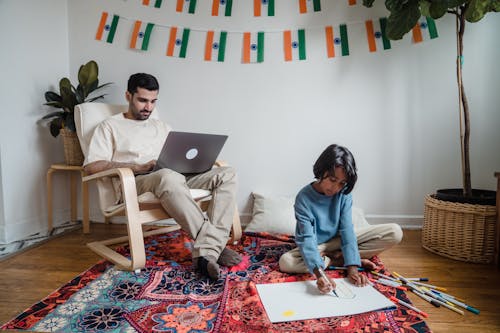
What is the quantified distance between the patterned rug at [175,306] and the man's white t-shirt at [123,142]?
0.55 metres

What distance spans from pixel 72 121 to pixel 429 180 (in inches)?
89.3

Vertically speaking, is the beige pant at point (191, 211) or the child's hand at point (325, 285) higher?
the beige pant at point (191, 211)

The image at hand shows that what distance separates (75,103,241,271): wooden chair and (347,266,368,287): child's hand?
2.42 feet

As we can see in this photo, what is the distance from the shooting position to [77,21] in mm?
2482

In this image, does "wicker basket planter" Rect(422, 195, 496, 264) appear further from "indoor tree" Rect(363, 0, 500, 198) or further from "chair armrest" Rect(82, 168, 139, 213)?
"chair armrest" Rect(82, 168, 139, 213)

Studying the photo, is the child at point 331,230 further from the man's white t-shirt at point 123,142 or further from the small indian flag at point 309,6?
the small indian flag at point 309,6

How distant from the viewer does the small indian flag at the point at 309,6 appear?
2.29m

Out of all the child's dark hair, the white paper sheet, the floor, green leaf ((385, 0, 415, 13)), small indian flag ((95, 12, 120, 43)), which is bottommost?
the floor

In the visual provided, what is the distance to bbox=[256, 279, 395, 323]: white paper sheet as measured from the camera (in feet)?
3.69

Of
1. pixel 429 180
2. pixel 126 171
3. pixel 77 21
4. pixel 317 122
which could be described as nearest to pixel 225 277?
pixel 126 171

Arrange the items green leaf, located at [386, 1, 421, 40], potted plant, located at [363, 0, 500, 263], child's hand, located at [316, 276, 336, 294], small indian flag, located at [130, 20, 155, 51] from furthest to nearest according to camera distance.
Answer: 1. small indian flag, located at [130, 20, 155, 51]
2. green leaf, located at [386, 1, 421, 40]
3. potted plant, located at [363, 0, 500, 263]
4. child's hand, located at [316, 276, 336, 294]

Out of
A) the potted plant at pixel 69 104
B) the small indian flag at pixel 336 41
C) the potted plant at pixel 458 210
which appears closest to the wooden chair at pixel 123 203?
the potted plant at pixel 69 104

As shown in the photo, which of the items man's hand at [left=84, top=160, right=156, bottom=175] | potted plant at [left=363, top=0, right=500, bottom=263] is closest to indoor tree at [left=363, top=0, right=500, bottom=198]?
potted plant at [left=363, top=0, right=500, bottom=263]

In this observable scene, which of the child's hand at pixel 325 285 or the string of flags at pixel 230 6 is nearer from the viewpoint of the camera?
the child's hand at pixel 325 285
